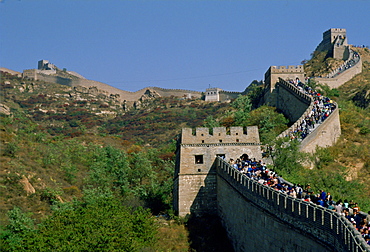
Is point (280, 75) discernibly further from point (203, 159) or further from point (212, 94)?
point (212, 94)

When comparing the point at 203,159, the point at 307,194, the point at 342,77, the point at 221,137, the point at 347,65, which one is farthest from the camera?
the point at 347,65

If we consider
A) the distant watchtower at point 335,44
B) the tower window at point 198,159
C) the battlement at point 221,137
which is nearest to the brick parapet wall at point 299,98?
the battlement at point 221,137

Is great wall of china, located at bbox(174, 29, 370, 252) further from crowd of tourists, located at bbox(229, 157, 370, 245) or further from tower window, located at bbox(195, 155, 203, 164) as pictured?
crowd of tourists, located at bbox(229, 157, 370, 245)

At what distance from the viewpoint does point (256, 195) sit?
27391 millimetres

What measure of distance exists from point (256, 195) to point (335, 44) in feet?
269

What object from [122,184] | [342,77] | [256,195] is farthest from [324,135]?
[342,77]

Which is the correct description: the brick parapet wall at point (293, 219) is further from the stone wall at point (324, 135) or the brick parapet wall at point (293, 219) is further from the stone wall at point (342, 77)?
the stone wall at point (342, 77)

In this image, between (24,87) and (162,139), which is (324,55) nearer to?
(162,139)

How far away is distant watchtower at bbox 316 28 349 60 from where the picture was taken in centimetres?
10081

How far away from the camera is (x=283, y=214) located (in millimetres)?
23719

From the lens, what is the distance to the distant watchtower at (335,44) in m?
101

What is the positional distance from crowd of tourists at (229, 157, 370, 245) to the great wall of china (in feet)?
2.00

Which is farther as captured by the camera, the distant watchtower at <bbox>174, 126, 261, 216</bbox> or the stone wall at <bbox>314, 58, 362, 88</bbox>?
the stone wall at <bbox>314, 58, 362, 88</bbox>

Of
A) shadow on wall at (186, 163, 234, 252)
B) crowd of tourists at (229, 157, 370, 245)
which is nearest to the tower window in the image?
shadow on wall at (186, 163, 234, 252)
